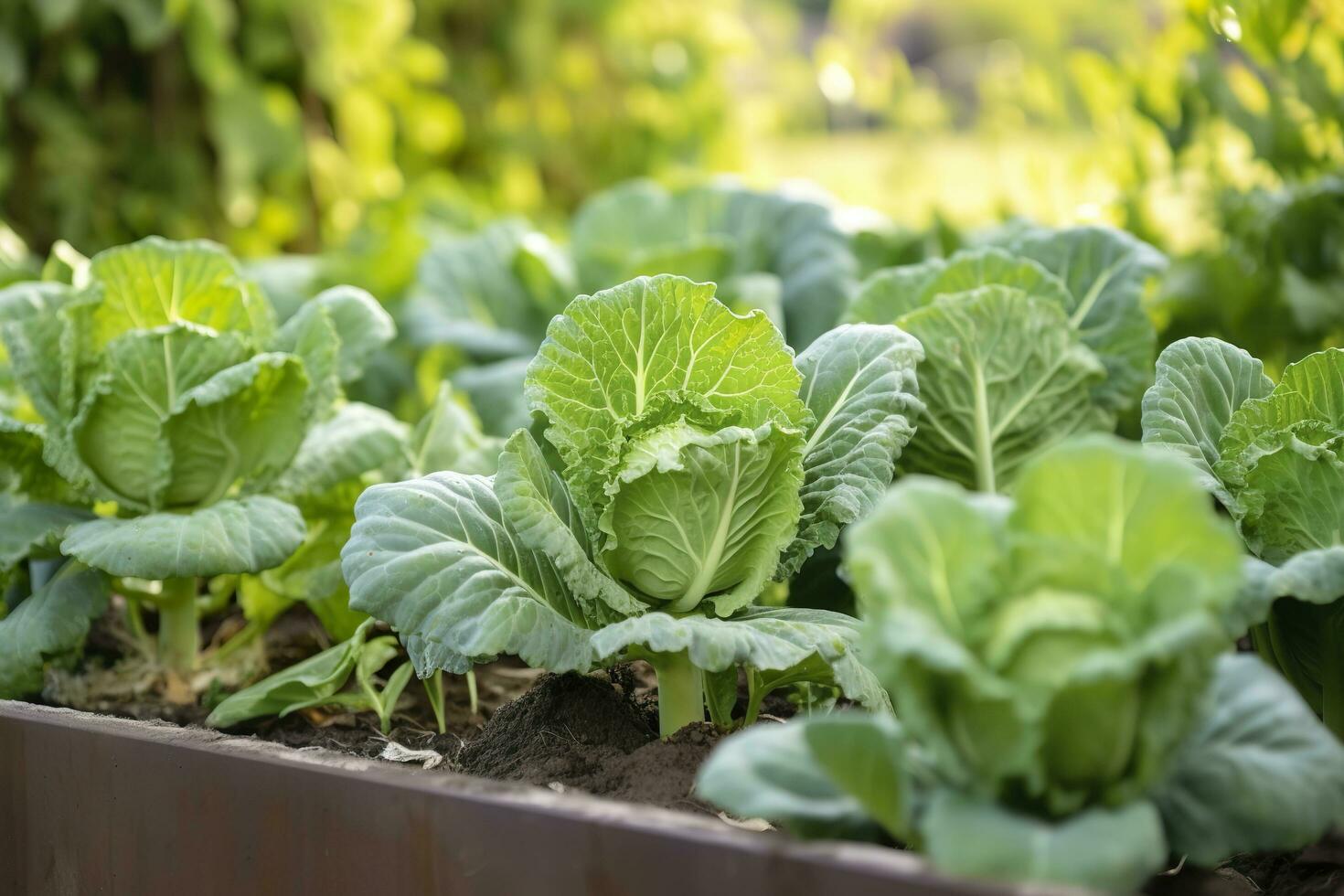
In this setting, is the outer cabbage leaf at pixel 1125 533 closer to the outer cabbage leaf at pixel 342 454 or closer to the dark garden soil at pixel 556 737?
the dark garden soil at pixel 556 737

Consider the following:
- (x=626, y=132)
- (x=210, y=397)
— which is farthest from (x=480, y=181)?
(x=210, y=397)

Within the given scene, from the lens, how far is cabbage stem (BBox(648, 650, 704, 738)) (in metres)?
1.33

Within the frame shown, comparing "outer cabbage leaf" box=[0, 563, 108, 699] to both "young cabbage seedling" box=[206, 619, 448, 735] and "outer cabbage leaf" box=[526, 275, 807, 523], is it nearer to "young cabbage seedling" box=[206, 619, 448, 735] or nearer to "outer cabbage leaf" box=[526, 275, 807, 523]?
"young cabbage seedling" box=[206, 619, 448, 735]

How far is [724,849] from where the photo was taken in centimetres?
93

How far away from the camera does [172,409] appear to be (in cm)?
160

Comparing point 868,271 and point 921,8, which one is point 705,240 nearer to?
point 868,271

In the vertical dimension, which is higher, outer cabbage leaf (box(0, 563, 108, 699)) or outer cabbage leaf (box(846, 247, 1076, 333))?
outer cabbage leaf (box(846, 247, 1076, 333))

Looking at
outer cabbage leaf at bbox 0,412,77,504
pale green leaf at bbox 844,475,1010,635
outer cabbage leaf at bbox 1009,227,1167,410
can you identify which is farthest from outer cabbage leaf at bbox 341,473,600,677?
outer cabbage leaf at bbox 1009,227,1167,410

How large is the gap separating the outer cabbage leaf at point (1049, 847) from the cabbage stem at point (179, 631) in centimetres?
129

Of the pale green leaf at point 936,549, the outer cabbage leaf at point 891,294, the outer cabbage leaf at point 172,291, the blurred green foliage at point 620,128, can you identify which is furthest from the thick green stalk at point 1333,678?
the outer cabbage leaf at point 172,291

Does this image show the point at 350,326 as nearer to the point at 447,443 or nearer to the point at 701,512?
the point at 447,443

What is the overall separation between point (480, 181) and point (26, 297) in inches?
114

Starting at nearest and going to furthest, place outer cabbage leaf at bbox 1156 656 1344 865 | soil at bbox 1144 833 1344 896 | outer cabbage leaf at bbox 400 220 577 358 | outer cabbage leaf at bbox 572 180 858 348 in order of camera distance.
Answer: outer cabbage leaf at bbox 1156 656 1344 865, soil at bbox 1144 833 1344 896, outer cabbage leaf at bbox 572 180 858 348, outer cabbage leaf at bbox 400 220 577 358

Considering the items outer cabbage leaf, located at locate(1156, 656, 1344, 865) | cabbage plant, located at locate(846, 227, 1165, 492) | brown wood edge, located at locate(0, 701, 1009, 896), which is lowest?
brown wood edge, located at locate(0, 701, 1009, 896)
